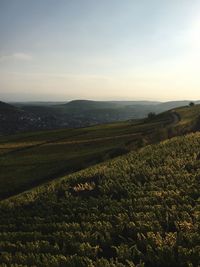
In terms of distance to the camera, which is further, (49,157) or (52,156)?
(52,156)

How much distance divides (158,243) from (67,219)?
11.9 m

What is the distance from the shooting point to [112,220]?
36.4 m

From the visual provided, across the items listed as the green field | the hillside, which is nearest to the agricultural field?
the green field

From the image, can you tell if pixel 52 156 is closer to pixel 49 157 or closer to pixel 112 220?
pixel 49 157

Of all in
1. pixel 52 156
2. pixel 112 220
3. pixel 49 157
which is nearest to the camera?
pixel 112 220

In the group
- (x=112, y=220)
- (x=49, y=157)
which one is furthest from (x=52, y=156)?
(x=112, y=220)

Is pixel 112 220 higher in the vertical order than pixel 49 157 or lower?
higher

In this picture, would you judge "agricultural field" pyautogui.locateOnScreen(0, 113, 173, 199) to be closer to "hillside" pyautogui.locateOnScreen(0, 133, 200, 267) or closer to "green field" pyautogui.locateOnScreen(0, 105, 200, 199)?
"green field" pyautogui.locateOnScreen(0, 105, 200, 199)

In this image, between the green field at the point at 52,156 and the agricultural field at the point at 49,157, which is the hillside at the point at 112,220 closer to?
the agricultural field at the point at 49,157

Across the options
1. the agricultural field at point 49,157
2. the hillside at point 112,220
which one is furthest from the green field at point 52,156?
the hillside at point 112,220

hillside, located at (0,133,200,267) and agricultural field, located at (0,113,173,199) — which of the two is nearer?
hillside, located at (0,133,200,267)

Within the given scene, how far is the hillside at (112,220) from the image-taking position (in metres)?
29.1

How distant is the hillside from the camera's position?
29094mm

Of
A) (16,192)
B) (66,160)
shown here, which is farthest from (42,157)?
(16,192)
